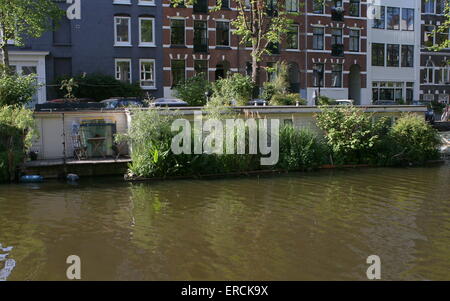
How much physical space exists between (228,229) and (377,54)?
43.7 meters

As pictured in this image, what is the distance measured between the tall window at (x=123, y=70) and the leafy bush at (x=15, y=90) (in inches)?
752

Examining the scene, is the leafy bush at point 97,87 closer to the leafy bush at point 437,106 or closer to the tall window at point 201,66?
the tall window at point 201,66

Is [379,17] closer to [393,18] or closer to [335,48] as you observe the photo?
[393,18]

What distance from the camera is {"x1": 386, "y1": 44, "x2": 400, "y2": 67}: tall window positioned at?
51406 millimetres

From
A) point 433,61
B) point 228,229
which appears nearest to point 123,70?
point 228,229

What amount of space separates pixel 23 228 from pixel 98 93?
26.4 m

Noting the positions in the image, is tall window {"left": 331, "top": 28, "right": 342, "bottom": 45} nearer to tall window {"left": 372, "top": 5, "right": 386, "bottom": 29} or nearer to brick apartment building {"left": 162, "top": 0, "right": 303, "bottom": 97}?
tall window {"left": 372, "top": 5, "right": 386, "bottom": 29}

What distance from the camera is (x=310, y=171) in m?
20.8

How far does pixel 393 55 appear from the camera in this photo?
169 ft

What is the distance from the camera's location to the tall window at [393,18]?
51.2 m

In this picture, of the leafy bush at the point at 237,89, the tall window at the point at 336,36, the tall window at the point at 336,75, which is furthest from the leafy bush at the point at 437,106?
the leafy bush at the point at 237,89

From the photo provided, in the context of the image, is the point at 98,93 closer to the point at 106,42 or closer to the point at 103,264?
the point at 106,42

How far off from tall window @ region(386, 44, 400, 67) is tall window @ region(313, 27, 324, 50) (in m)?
8.41

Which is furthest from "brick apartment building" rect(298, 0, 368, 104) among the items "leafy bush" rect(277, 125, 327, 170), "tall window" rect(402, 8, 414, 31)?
"leafy bush" rect(277, 125, 327, 170)
